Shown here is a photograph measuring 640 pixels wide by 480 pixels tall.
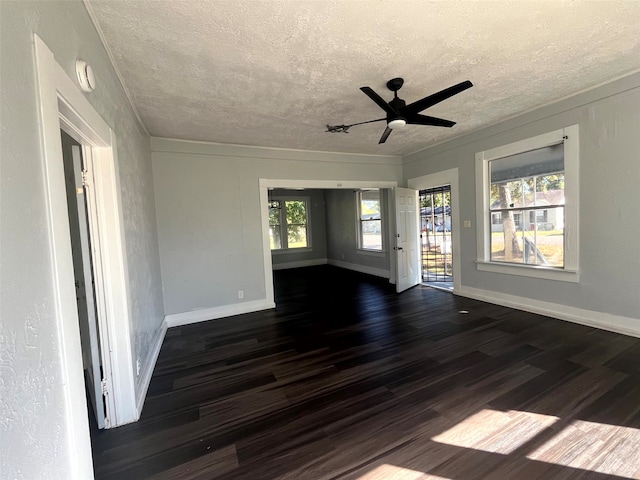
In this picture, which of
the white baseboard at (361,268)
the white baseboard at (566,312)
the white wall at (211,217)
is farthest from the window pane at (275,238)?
the white baseboard at (566,312)

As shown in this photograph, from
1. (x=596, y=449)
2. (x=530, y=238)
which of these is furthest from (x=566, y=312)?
(x=596, y=449)

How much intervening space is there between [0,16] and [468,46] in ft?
8.62

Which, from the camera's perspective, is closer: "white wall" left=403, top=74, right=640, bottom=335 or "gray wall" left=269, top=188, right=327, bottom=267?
"white wall" left=403, top=74, right=640, bottom=335

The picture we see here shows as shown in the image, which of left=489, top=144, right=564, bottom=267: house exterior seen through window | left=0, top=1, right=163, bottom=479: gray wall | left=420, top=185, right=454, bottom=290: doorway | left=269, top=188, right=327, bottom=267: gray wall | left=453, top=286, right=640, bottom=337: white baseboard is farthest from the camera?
left=269, top=188, right=327, bottom=267: gray wall

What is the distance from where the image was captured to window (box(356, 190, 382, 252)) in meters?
7.16

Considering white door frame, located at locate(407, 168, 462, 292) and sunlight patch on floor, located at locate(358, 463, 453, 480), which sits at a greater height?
white door frame, located at locate(407, 168, 462, 292)

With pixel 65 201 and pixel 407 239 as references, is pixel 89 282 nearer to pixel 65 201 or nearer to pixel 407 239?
pixel 65 201

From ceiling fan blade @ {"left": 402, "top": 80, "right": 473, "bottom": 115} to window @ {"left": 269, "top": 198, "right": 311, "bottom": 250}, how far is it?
642 centimetres

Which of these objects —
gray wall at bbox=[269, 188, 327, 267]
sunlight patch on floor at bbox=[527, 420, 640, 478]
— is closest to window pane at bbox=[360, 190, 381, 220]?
gray wall at bbox=[269, 188, 327, 267]

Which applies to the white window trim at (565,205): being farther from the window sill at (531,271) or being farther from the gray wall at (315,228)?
the gray wall at (315,228)

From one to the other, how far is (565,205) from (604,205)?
351 millimetres

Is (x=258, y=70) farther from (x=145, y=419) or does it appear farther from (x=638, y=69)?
(x=638, y=69)

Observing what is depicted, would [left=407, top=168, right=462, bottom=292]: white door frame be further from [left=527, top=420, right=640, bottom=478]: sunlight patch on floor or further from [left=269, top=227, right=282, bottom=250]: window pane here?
[left=269, top=227, right=282, bottom=250]: window pane

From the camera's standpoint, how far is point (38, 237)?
38.1 inches
